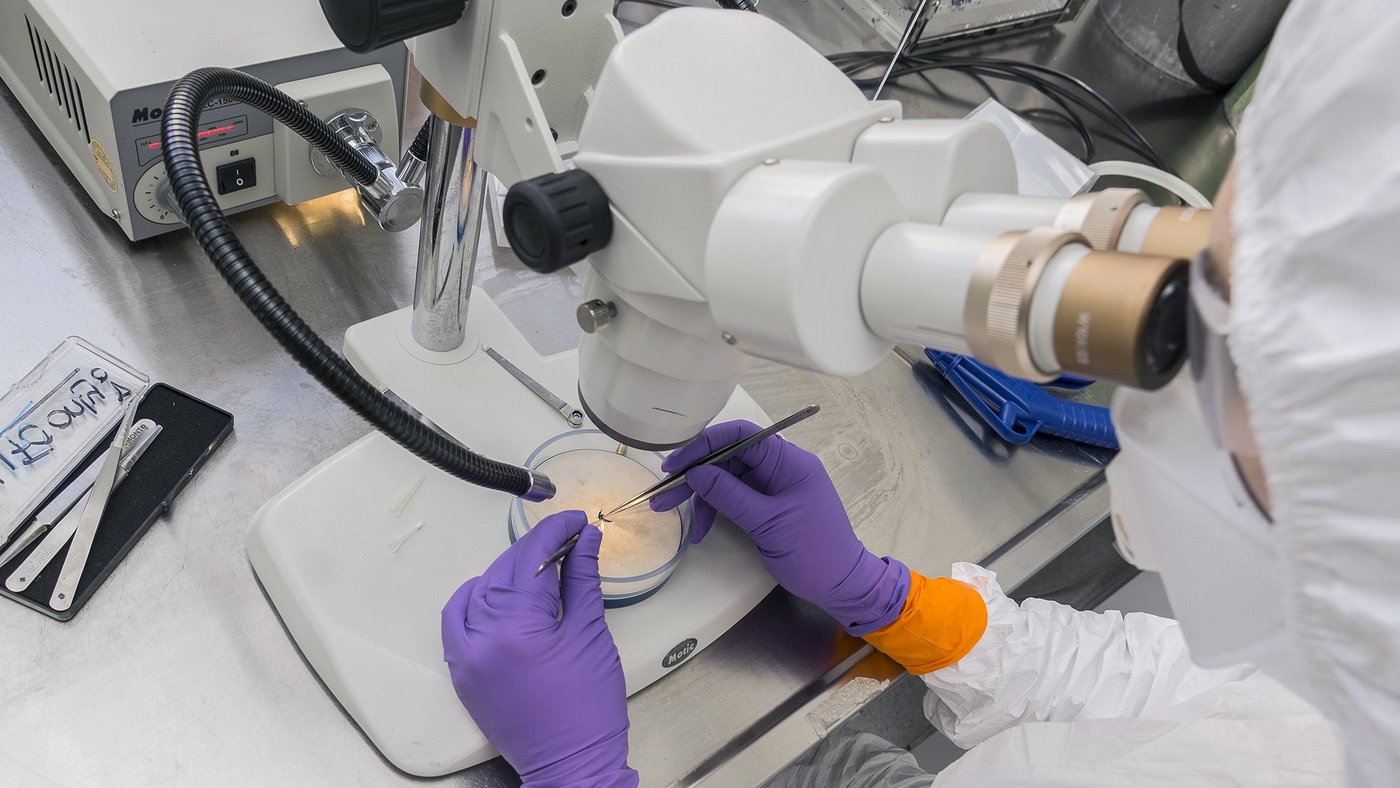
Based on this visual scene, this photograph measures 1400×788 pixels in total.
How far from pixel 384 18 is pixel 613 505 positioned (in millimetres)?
497

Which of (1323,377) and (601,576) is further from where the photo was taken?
(601,576)

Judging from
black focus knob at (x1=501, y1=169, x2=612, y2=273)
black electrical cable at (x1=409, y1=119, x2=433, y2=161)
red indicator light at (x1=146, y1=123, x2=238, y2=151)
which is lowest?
red indicator light at (x1=146, y1=123, x2=238, y2=151)

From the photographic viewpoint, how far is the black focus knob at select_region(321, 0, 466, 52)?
0.57 meters

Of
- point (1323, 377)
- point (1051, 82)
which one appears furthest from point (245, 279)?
point (1051, 82)

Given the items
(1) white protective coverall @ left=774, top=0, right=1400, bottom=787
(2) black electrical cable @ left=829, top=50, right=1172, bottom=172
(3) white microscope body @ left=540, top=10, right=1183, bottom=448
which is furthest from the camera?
(2) black electrical cable @ left=829, top=50, right=1172, bottom=172

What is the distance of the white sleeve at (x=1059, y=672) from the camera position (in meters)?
0.98

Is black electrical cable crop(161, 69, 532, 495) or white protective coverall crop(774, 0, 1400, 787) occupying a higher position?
white protective coverall crop(774, 0, 1400, 787)

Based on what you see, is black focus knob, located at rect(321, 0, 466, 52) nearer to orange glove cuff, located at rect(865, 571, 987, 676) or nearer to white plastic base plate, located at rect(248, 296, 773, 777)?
white plastic base plate, located at rect(248, 296, 773, 777)

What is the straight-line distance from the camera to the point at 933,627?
97 centimetres

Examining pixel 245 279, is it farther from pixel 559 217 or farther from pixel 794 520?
pixel 794 520

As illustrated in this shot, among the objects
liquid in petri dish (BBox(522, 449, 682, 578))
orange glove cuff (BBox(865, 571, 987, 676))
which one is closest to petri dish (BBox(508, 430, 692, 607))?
liquid in petri dish (BBox(522, 449, 682, 578))

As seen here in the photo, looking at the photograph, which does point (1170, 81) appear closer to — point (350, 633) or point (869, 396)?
point (869, 396)

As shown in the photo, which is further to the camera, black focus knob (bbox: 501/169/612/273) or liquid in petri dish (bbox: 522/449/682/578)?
liquid in petri dish (bbox: 522/449/682/578)

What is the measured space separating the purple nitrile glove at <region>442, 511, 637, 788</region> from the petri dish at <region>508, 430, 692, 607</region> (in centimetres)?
6
